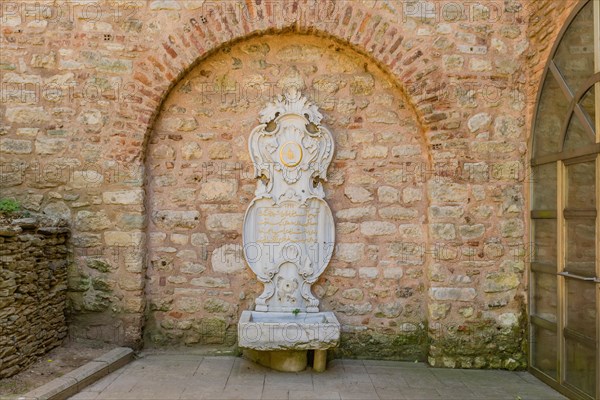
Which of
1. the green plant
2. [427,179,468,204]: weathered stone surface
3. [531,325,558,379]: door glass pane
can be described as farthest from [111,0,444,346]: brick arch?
[531,325,558,379]: door glass pane

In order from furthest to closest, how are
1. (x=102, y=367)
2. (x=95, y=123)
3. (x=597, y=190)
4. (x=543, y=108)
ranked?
(x=95, y=123)
(x=543, y=108)
(x=102, y=367)
(x=597, y=190)

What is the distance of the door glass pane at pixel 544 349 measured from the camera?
3762 mm

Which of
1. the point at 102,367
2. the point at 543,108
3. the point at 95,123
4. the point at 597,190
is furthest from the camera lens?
the point at 95,123

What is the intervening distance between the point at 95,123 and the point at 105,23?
3.20 ft

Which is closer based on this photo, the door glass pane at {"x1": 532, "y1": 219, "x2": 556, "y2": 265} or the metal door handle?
the metal door handle

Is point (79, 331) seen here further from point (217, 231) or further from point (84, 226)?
point (217, 231)

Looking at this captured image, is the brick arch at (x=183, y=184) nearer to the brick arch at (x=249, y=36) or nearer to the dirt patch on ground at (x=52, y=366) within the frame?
the brick arch at (x=249, y=36)

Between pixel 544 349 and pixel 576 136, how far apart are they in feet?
6.11

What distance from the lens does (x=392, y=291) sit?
14.4 feet

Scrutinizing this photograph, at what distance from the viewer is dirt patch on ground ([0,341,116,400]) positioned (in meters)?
3.27

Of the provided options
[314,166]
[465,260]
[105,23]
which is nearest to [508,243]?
[465,260]

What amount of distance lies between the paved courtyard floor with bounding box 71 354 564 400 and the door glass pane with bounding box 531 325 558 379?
14 centimetres

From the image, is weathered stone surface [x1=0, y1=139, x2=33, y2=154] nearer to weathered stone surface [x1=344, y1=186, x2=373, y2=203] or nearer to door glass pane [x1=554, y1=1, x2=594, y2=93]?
weathered stone surface [x1=344, y1=186, x2=373, y2=203]

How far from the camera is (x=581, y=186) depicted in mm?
3418
